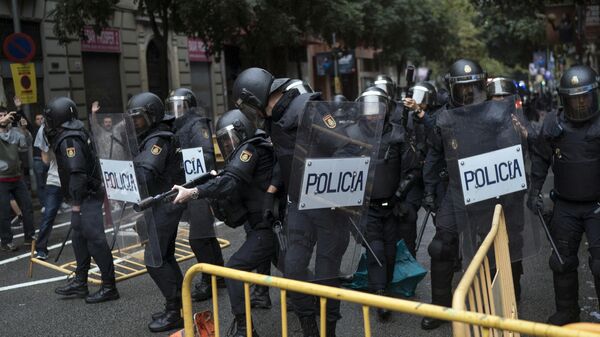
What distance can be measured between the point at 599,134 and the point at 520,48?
3757cm

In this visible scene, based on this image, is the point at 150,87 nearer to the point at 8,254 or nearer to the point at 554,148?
the point at 8,254

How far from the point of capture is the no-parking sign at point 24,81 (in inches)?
419

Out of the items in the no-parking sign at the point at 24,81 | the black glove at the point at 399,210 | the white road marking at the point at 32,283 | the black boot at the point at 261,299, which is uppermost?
the no-parking sign at the point at 24,81

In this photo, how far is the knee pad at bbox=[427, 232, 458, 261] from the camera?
14.6 ft

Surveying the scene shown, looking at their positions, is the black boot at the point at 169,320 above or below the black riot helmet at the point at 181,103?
below

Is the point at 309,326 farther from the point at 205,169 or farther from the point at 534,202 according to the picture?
the point at 205,169

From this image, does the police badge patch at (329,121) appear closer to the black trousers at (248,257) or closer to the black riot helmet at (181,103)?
the black trousers at (248,257)

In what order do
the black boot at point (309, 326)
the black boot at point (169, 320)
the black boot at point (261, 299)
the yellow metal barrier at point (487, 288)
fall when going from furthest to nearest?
the black boot at point (261, 299)
the black boot at point (169, 320)
the black boot at point (309, 326)
the yellow metal barrier at point (487, 288)

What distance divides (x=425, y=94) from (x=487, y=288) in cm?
382

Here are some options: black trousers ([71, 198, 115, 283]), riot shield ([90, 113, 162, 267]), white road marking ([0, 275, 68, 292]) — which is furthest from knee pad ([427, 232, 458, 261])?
white road marking ([0, 275, 68, 292])

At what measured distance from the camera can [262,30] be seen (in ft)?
48.3

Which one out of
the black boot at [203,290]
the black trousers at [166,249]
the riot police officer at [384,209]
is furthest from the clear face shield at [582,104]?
the black boot at [203,290]

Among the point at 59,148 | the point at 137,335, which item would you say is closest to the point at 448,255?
the point at 137,335

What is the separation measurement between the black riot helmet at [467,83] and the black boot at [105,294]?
10.8 feet
